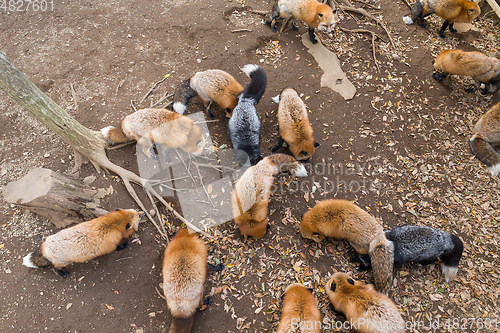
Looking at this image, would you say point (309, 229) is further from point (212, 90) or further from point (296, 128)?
point (212, 90)

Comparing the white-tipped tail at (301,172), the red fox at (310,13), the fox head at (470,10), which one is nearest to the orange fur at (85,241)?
the white-tipped tail at (301,172)

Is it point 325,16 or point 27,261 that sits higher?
point 325,16

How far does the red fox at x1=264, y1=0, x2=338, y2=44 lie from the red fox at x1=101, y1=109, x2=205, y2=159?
16.8ft

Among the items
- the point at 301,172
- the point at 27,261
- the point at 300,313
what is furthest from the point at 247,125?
the point at 27,261

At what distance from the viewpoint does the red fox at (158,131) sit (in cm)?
547

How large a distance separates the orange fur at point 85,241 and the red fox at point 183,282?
1110 millimetres

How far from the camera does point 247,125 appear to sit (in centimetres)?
591

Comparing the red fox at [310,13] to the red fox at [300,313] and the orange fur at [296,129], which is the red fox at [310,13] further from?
the red fox at [300,313]

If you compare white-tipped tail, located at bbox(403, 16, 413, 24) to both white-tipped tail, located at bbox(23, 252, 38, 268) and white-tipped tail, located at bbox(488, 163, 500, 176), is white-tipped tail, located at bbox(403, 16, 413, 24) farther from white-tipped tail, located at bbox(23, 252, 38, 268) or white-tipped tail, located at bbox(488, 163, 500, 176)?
→ white-tipped tail, located at bbox(23, 252, 38, 268)

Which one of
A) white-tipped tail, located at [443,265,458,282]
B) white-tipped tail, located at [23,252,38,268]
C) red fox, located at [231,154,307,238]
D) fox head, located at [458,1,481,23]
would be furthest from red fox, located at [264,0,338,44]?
white-tipped tail, located at [23,252,38,268]

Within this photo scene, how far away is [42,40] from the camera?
7605 mm

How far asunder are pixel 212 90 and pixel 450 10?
8.30m

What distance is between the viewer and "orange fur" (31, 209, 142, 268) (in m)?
4.38

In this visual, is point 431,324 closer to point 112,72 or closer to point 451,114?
point 451,114
